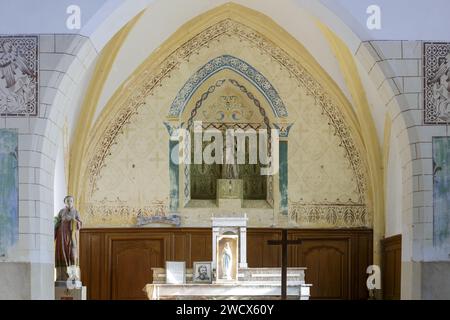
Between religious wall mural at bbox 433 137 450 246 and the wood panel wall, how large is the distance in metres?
5.55

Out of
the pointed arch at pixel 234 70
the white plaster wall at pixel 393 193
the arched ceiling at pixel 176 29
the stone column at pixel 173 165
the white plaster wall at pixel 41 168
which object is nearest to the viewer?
the white plaster wall at pixel 41 168

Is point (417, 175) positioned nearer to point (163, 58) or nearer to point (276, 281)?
point (276, 281)

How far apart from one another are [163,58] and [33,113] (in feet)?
19.1

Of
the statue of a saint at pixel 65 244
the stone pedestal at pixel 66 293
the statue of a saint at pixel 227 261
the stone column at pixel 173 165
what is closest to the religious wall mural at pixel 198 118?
the stone column at pixel 173 165

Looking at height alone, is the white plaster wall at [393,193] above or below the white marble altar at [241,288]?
above

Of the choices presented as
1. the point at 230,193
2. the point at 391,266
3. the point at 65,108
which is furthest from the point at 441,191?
the point at 230,193

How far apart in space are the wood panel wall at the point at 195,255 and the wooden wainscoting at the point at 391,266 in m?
0.36

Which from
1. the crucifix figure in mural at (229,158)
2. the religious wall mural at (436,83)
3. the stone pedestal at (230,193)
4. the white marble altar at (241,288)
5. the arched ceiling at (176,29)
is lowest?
the white marble altar at (241,288)

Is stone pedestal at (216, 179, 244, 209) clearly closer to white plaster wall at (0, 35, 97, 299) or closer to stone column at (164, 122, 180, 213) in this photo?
stone column at (164, 122, 180, 213)

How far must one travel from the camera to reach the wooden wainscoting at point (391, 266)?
50.6 feet

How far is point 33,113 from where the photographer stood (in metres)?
10.8

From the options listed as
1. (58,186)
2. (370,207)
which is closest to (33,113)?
(58,186)

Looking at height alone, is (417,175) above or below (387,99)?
below

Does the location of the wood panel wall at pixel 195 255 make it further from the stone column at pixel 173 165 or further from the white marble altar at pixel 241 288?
the white marble altar at pixel 241 288
